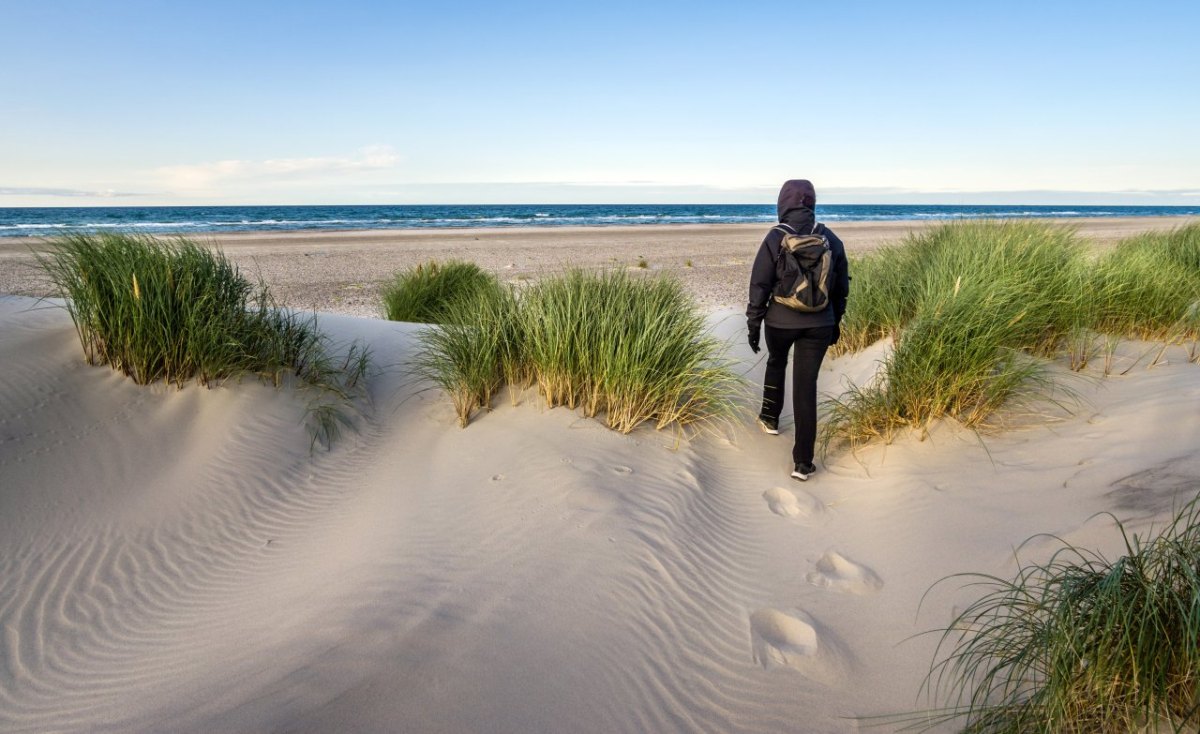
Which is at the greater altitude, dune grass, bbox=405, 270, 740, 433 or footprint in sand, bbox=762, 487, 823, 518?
dune grass, bbox=405, 270, 740, 433

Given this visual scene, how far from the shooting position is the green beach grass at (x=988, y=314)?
485 cm

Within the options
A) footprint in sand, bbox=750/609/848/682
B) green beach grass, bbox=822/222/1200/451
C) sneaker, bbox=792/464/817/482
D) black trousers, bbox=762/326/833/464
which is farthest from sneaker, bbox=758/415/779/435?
footprint in sand, bbox=750/609/848/682

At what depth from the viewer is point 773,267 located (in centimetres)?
467

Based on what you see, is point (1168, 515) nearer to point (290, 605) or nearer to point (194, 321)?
point (290, 605)

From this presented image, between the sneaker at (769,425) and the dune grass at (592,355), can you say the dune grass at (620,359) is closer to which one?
the dune grass at (592,355)

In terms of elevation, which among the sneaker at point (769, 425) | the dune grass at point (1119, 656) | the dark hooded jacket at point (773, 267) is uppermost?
the dark hooded jacket at point (773, 267)

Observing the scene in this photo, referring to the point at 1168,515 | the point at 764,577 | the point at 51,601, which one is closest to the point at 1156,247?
the point at 1168,515

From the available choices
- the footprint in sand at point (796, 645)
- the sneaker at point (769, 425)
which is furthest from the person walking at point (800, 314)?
the footprint in sand at point (796, 645)

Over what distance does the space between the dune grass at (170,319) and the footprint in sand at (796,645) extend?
340cm

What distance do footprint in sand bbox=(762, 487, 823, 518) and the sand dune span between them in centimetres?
3

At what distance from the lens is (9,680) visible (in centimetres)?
267

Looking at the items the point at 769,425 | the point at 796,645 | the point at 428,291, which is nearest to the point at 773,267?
the point at 769,425

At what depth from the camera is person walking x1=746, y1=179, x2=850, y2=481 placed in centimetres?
463

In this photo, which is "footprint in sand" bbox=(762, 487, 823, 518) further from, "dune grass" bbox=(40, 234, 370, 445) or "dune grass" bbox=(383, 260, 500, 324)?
"dune grass" bbox=(383, 260, 500, 324)
